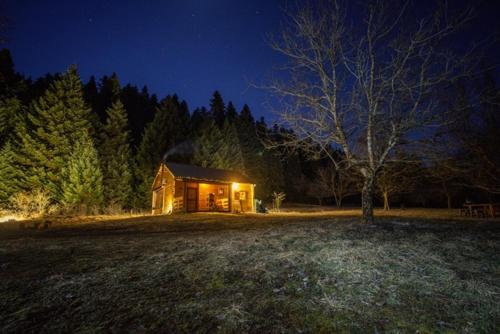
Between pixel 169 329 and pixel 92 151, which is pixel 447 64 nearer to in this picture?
pixel 169 329

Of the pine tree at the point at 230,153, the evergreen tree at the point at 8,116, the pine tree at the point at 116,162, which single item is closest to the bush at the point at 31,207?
the pine tree at the point at 116,162

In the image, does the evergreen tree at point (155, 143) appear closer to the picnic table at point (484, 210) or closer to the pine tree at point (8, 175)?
the pine tree at point (8, 175)

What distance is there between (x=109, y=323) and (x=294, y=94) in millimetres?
7484

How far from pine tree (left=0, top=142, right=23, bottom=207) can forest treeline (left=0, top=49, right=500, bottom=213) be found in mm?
67

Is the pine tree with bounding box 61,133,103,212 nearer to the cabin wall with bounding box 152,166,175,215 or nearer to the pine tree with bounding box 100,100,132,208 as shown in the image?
the pine tree with bounding box 100,100,132,208

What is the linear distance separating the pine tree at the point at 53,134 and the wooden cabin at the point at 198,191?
8.64 meters

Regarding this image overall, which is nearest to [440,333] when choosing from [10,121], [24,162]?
[24,162]

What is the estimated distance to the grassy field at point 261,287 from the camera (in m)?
2.66

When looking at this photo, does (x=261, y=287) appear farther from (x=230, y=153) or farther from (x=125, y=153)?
(x=230, y=153)

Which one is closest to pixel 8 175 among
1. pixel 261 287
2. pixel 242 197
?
pixel 242 197

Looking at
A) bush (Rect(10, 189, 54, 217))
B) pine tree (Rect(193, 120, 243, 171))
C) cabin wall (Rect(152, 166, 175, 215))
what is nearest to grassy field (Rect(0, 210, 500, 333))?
bush (Rect(10, 189, 54, 217))

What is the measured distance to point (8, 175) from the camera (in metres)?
21.1

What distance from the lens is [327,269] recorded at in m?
4.12

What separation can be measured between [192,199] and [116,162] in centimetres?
1162
